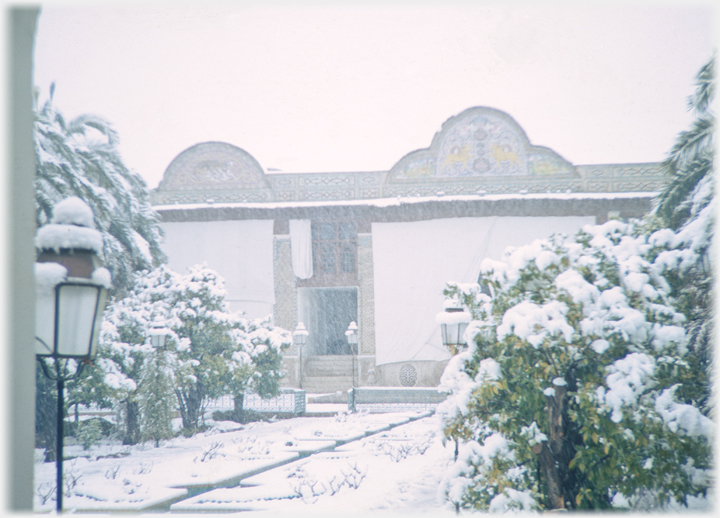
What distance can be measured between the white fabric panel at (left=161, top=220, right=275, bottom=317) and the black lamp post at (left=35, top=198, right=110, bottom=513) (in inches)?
453

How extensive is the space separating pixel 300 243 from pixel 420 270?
3.45m

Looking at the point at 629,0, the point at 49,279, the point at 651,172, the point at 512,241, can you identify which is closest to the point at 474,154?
the point at 512,241

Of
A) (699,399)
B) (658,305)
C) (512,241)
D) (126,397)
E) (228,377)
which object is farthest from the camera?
(512,241)

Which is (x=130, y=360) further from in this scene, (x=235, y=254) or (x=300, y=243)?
(x=300, y=243)

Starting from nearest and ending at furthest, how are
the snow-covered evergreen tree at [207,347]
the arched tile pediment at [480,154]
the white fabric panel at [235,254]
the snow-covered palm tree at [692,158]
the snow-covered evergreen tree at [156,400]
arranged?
the snow-covered palm tree at [692,158] < the snow-covered evergreen tree at [156,400] < the snow-covered evergreen tree at [207,347] < the arched tile pediment at [480,154] < the white fabric panel at [235,254]

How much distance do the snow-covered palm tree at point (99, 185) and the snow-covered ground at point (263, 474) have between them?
106 inches

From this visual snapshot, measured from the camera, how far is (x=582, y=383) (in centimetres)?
→ 352

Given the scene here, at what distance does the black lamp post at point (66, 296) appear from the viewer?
291 cm

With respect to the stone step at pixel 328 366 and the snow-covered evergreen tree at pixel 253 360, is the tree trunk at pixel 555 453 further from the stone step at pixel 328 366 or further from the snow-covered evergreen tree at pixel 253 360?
the stone step at pixel 328 366

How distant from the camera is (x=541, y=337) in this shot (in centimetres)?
329

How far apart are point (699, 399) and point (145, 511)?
4121 mm

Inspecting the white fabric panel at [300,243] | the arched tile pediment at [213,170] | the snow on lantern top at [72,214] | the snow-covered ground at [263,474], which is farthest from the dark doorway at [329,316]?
the snow on lantern top at [72,214]

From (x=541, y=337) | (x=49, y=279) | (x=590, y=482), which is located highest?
(x=49, y=279)

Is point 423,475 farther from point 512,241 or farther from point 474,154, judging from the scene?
point 474,154
